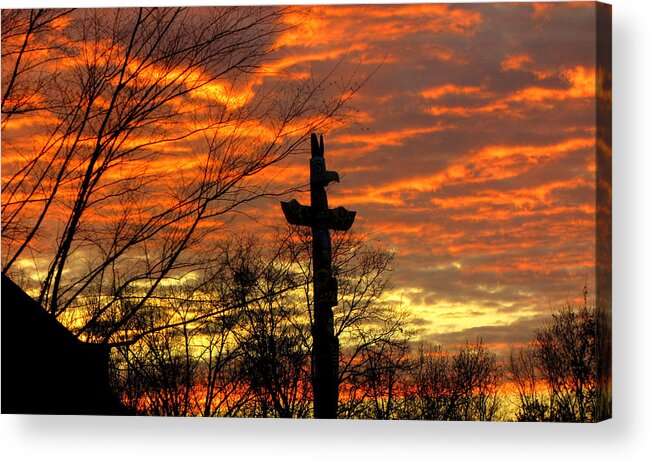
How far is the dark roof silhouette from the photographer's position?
12.2 m

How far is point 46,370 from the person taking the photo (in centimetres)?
1223

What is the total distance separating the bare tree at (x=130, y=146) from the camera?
12.3 m

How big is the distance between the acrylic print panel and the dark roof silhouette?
0.7 inches

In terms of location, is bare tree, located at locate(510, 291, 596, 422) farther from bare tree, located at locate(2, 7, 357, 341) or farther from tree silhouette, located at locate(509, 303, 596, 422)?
bare tree, located at locate(2, 7, 357, 341)

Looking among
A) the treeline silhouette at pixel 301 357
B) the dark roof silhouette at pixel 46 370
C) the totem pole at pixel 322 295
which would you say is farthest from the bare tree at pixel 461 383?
the dark roof silhouette at pixel 46 370

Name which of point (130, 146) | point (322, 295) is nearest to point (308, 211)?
point (322, 295)

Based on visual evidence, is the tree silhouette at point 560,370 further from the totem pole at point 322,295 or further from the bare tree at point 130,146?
the bare tree at point 130,146

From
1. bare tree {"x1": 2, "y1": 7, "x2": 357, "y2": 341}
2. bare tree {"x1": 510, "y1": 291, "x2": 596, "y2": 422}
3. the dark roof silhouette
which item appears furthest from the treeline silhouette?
bare tree {"x1": 2, "y1": 7, "x2": 357, "y2": 341}

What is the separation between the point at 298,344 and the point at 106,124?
7.84ft

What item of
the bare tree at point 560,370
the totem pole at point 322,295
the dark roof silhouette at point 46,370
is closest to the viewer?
the bare tree at point 560,370

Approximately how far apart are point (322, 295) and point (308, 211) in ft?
2.20

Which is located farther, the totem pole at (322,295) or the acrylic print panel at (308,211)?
the totem pole at (322,295)

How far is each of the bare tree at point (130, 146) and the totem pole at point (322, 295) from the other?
0.32 meters

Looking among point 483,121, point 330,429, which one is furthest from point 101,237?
point 483,121
